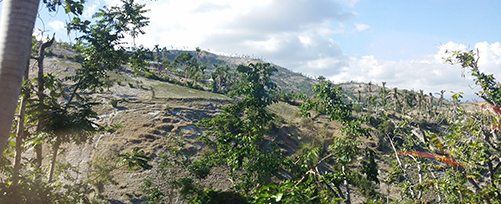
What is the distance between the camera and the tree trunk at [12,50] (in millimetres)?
2971

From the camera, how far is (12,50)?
3020 millimetres

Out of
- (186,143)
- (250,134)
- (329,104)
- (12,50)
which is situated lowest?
(186,143)

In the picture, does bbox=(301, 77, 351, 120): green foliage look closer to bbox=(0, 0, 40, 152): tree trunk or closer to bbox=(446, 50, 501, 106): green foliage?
bbox=(446, 50, 501, 106): green foliage

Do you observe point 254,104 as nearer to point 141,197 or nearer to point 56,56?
point 141,197

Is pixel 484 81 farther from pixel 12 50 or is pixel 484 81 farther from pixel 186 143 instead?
pixel 186 143

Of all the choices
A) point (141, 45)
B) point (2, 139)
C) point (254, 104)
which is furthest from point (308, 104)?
point (2, 139)

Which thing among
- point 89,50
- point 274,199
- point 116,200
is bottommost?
point 116,200

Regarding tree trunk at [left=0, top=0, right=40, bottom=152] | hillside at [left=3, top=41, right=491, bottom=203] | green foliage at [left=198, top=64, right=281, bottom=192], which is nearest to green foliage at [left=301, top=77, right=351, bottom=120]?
hillside at [left=3, top=41, right=491, bottom=203]

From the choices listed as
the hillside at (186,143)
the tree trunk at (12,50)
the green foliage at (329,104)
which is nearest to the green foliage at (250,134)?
the hillside at (186,143)

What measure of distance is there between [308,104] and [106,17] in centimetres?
677

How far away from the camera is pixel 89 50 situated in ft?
28.1

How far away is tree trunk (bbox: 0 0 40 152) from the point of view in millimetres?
2971

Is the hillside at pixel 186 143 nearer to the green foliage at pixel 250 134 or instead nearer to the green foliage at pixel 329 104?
the green foliage at pixel 329 104

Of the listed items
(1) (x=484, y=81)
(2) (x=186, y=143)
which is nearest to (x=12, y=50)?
(1) (x=484, y=81)
